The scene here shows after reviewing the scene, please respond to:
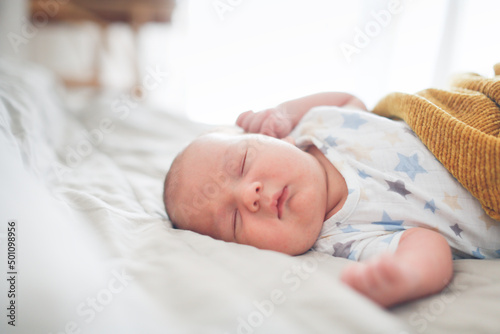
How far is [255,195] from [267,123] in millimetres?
374

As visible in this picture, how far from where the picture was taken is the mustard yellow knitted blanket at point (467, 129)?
0.64m

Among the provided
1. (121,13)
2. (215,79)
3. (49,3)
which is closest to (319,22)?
(215,79)

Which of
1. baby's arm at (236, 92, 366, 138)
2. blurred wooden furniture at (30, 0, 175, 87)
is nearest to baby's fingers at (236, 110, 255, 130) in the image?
baby's arm at (236, 92, 366, 138)

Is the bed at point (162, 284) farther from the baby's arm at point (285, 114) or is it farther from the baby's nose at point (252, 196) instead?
the baby's arm at point (285, 114)

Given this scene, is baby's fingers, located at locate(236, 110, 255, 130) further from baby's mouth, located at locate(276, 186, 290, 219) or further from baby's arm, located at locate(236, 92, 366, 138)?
baby's mouth, located at locate(276, 186, 290, 219)

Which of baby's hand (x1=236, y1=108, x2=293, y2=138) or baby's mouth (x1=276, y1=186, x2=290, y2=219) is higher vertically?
baby's hand (x1=236, y1=108, x2=293, y2=138)

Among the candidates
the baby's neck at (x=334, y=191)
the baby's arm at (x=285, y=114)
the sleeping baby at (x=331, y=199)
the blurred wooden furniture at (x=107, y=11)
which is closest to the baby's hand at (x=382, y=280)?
the sleeping baby at (x=331, y=199)

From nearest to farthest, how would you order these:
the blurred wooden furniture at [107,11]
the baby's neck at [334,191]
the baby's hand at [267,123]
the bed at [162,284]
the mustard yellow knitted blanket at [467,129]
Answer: the bed at [162,284]
the mustard yellow knitted blanket at [467,129]
the baby's neck at [334,191]
the baby's hand at [267,123]
the blurred wooden furniture at [107,11]

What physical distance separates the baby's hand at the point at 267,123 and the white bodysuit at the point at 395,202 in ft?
0.72

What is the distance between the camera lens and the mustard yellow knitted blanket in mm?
643

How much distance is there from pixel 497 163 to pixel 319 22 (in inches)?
76.1

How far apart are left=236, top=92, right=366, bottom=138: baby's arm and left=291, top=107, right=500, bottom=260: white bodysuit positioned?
0.22 meters

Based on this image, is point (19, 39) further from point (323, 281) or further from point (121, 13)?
point (323, 281)

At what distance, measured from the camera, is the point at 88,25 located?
324cm
